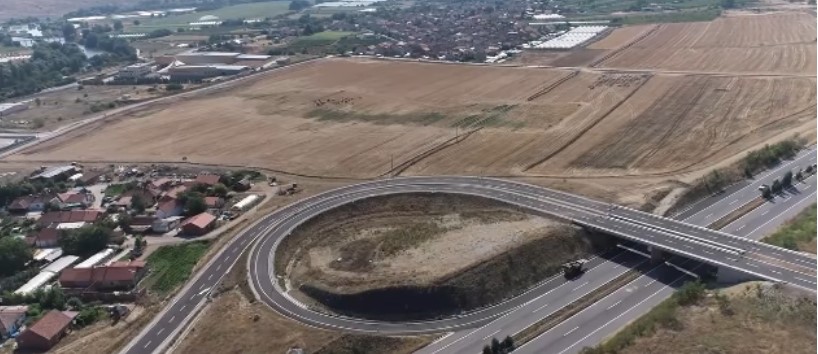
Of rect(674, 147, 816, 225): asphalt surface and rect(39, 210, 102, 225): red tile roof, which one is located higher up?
→ rect(674, 147, 816, 225): asphalt surface

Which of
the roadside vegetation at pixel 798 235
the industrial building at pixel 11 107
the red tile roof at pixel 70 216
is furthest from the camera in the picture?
the industrial building at pixel 11 107

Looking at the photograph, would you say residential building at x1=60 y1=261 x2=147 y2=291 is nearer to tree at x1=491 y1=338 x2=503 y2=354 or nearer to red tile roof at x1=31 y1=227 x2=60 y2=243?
red tile roof at x1=31 y1=227 x2=60 y2=243

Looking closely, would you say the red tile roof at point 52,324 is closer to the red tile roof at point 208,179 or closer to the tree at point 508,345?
the red tile roof at point 208,179

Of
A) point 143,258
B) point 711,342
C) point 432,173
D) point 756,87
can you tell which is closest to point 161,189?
point 143,258

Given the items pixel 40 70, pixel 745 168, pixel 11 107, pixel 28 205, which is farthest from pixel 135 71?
pixel 745 168

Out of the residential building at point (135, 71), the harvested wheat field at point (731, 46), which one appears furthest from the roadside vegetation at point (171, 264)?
the residential building at point (135, 71)

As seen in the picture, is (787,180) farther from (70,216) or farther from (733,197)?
(70,216)

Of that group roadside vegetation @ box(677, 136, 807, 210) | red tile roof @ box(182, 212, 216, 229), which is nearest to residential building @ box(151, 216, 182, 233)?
red tile roof @ box(182, 212, 216, 229)

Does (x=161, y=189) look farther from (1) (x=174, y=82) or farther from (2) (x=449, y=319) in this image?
(1) (x=174, y=82)
